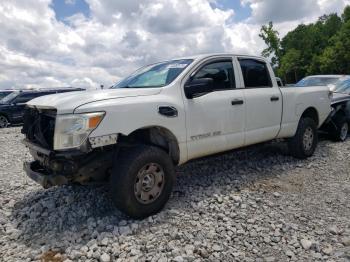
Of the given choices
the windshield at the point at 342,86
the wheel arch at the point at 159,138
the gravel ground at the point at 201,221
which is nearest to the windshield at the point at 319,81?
the windshield at the point at 342,86

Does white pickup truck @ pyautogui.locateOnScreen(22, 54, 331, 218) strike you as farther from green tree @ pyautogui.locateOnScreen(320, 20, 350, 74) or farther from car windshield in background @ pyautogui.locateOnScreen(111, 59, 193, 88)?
green tree @ pyautogui.locateOnScreen(320, 20, 350, 74)

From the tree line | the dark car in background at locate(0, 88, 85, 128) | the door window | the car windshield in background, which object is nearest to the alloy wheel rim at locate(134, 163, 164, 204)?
the car windshield in background

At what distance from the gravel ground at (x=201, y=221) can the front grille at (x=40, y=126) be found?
0.93 meters

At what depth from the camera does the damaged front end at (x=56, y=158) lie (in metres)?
3.63

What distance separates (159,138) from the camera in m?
4.37

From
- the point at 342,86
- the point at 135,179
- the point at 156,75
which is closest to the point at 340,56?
the point at 342,86

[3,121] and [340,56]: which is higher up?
[340,56]

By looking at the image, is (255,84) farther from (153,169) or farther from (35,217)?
(35,217)

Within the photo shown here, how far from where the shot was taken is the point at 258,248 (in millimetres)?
3377

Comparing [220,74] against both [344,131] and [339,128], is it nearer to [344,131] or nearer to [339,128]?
[339,128]

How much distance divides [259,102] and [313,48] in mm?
48462

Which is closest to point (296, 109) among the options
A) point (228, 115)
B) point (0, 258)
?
point (228, 115)

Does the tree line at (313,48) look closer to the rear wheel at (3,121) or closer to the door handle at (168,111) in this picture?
the rear wheel at (3,121)

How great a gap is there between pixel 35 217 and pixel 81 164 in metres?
1.10
